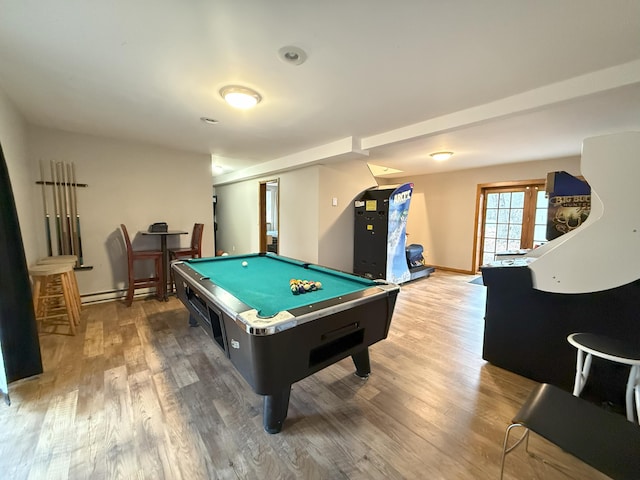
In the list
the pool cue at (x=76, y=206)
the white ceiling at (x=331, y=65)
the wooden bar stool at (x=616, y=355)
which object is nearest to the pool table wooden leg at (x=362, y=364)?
the wooden bar stool at (x=616, y=355)

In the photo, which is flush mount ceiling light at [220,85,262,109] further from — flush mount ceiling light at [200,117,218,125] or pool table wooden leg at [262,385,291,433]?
pool table wooden leg at [262,385,291,433]

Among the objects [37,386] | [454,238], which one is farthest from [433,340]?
[454,238]

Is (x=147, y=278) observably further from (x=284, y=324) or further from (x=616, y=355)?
(x=616, y=355)

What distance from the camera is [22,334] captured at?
185cm

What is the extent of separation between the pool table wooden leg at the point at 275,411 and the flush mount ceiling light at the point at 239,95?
2.19m

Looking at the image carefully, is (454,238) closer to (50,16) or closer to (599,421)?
(599,421)

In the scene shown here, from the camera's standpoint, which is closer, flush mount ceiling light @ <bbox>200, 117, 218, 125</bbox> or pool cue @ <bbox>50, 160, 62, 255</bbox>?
flush mount ceiling light @ <bbox>200, 117, 218, 125</bbox>

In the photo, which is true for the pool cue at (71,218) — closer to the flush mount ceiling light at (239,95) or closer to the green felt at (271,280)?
the green felt at (271,280)

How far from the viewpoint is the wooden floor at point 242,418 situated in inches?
50.3

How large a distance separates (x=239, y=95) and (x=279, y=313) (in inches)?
72.3

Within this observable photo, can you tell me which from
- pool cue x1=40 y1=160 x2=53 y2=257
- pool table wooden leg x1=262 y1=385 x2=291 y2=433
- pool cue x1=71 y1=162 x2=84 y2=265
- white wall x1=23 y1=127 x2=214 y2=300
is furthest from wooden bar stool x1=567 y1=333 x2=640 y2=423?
pool cue x1=40 y1=160 x2=53 y2=257

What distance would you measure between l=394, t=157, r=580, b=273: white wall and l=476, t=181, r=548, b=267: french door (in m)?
0.19

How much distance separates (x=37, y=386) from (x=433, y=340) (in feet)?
10.4

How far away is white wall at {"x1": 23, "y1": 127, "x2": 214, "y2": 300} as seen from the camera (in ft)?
10.9
